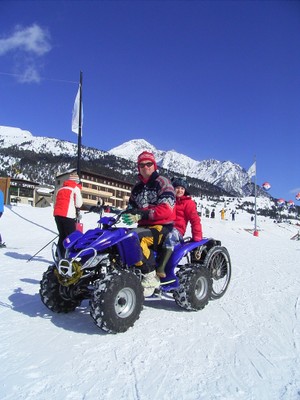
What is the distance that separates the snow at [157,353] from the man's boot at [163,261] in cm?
59

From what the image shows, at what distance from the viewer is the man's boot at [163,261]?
5.07 metres

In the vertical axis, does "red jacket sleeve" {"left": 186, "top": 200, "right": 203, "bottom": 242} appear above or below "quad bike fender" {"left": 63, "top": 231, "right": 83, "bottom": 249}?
above

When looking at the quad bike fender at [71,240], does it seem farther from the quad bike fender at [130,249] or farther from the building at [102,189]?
the building at [102,189]

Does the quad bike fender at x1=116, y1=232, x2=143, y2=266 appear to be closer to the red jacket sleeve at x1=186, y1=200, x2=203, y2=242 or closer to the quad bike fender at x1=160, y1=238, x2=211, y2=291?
the quad bike fender at x1=160, y1=238, x2=211, y2=291

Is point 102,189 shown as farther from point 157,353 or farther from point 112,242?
point 157,353

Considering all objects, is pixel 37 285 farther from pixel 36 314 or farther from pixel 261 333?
pixel 261 333

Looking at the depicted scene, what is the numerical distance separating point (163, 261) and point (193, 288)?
598 mm

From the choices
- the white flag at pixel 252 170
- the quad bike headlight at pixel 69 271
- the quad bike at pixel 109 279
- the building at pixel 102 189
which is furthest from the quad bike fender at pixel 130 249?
the building at pixel 102 189

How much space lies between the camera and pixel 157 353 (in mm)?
3691

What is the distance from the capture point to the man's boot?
507cm

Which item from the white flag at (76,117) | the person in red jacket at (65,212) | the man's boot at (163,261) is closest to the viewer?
the man's boot at (163,261)

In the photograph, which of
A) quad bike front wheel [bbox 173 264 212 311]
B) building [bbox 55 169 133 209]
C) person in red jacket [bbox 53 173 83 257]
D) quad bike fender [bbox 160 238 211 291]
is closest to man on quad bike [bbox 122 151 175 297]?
quad bike fender [bbox 160 238 211 291]

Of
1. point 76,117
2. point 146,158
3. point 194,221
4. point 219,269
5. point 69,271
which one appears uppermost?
point 76,117

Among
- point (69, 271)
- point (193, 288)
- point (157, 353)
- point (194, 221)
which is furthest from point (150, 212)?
point (157, 353)
